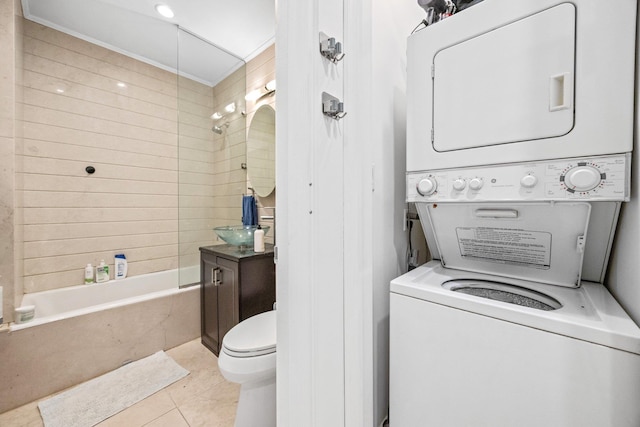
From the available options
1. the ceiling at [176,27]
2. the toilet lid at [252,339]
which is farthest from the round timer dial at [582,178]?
the ceiling at [176,27]

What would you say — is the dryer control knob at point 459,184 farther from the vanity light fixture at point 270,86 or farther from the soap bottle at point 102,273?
the soap bottle at point 102,273

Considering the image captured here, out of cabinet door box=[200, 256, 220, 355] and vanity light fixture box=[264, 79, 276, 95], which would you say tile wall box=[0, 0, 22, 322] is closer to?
cabinet door box=[200, 256, 220, 355]

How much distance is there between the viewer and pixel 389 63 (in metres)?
1.19

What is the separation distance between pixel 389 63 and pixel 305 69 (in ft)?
1.99

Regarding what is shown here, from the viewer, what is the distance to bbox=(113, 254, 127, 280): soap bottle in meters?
2.49

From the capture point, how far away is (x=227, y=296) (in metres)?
1.99

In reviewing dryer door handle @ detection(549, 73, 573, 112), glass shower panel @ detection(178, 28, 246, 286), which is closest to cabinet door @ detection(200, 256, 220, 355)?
glass shower panel @ detection(178, 28, 246, 286)

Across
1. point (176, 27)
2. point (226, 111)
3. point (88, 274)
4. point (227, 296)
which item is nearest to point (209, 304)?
point (227, 296)

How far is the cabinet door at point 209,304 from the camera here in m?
2.11

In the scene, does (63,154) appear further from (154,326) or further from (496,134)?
(496,134)

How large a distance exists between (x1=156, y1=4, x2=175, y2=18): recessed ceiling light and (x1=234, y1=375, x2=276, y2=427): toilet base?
2.81 meters

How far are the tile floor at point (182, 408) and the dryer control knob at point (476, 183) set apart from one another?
1.77 m

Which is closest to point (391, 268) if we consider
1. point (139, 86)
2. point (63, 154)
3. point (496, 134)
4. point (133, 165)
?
point (496, 134)

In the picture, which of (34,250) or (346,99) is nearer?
(346,99)
